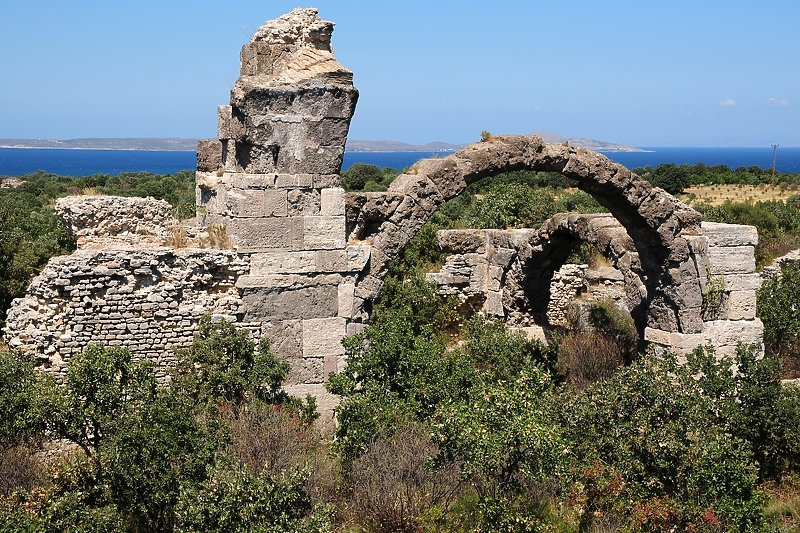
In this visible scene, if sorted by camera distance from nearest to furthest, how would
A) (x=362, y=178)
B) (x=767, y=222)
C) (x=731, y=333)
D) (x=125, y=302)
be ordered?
(x=125, y=302) → (x=731, y=333) → (x=767, y=222) → (x=362, y=178)

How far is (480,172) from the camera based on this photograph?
34.0 ft

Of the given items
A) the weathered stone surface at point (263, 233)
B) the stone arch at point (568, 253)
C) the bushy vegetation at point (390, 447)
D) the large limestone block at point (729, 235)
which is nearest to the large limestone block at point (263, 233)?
the weathered stone surface at point (263, 233)

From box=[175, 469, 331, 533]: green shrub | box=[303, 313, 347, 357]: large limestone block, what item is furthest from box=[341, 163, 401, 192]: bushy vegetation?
box=[175, 469, 331, 533]: green shrub

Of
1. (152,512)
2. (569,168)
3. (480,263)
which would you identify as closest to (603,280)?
(480,263)

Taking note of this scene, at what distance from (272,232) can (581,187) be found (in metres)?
4.55

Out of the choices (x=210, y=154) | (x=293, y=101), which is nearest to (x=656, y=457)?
(x=293, y=101)

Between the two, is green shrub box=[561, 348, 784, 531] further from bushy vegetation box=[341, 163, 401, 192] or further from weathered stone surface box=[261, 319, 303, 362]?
bushy vegetation box=[341, 163, 401, 192]

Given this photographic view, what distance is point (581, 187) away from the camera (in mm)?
11383

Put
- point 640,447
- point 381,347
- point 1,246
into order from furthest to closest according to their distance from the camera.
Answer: point 1,246 → point 381,347 → point 640,447

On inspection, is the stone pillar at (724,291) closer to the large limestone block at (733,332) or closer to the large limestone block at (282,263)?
the large limestone block at (733,332)

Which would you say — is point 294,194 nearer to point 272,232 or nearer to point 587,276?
point 272,232

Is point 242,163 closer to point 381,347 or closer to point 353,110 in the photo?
point 353,110

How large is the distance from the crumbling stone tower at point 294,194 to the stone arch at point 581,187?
38 centimetres

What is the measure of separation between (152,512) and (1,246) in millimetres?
7994
